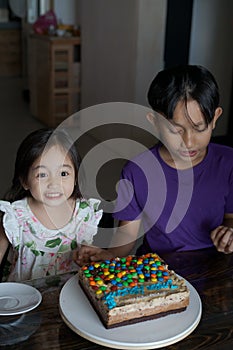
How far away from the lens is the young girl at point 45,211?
4.64ft

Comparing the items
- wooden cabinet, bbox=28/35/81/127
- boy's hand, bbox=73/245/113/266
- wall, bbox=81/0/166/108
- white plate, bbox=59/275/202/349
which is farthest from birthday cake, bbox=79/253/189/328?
wooden cabinet, bbox=28/35/81/127

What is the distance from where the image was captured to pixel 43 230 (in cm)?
149

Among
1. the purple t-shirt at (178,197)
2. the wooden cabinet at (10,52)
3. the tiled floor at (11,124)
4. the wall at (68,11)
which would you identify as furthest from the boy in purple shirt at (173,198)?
the wooden cabinet at (10,52)

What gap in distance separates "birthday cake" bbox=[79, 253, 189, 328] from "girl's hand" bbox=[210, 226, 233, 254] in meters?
0.25

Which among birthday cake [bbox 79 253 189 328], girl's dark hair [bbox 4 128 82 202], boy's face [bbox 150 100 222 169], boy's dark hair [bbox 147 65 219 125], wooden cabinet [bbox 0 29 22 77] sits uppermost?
boy's dark hair [bbox 147 65 219 125]

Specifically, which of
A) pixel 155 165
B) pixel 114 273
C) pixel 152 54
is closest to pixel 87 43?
pixel 152 54

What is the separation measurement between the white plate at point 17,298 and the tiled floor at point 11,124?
2.65 meters

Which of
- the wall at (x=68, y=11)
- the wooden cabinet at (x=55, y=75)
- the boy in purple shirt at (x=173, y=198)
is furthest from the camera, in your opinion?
the wall at (x=68, y=11)

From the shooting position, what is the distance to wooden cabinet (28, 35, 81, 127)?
201 inches

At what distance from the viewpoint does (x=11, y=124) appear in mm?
5707

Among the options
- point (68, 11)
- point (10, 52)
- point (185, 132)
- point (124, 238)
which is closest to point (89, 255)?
point (124, 238)

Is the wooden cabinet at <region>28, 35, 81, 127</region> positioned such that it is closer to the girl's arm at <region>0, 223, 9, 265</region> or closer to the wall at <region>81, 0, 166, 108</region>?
the wall at <region>81, 0, 166, 108</region>

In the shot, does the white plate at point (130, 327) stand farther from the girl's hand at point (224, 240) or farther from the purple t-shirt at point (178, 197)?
the purple t-shirt at point (178, 197)

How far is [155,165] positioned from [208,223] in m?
0.24
